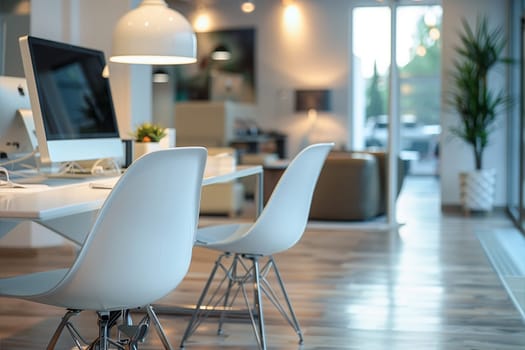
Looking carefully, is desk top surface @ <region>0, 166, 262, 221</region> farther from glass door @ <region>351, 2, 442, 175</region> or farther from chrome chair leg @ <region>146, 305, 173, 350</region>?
glass door @ <region>351, 2, 442, 175</region>

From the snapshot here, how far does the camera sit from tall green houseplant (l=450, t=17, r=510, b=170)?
26.4 feet

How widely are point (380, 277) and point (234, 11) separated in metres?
8.00

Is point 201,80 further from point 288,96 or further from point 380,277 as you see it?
point 380,277

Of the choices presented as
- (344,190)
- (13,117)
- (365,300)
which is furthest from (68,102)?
(344,190)

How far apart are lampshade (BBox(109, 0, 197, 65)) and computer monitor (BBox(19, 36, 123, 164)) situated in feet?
0.47

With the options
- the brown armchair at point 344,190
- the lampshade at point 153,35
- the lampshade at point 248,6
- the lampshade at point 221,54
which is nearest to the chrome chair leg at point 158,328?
the lampshade at point 153,35

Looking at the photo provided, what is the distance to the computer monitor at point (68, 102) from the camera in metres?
2.68

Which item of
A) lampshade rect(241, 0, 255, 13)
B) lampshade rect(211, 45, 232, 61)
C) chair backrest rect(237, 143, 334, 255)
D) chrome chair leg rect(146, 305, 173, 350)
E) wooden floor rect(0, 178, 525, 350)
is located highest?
lampshade rect(241, 0, 255, 13)

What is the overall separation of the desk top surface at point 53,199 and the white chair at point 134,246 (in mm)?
111

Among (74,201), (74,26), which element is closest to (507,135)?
(74,26)

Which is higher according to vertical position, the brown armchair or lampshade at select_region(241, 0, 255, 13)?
lampshade at select_region(241, 0, 255, 13)

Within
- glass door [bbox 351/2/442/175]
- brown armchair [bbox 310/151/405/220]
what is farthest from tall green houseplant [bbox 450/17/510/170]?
glass door [bbox 351/2/442/175]

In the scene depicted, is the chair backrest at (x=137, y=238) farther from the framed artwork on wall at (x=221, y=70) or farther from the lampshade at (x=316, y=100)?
the framed artwork on wall at (x=221, y=70)

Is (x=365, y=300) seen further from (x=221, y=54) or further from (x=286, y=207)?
(x=221, y=54)
